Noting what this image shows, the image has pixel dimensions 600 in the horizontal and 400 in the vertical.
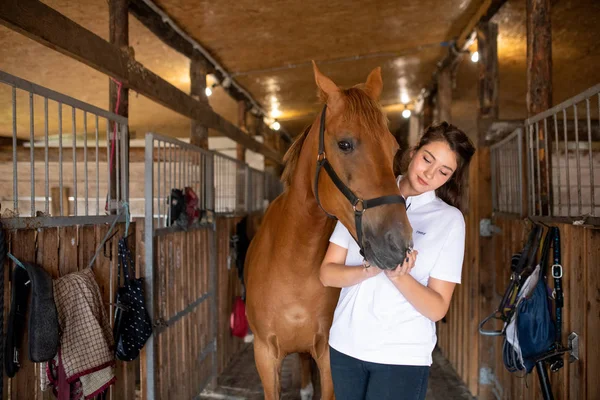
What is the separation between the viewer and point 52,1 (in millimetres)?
2674

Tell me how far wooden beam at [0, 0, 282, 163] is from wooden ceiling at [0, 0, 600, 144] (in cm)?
81

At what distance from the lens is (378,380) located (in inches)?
48.1

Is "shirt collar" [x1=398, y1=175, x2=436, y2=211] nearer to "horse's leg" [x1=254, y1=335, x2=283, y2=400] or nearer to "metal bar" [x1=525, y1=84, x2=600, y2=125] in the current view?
"metal bar" [x1=525, y1=84, x2=600, y2=125]

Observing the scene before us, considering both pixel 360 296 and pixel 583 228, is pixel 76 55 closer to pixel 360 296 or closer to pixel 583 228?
pixel 360 296

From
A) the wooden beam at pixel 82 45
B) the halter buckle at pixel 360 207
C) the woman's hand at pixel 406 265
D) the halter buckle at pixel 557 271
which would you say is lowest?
the halter buckle at pixel 557 271

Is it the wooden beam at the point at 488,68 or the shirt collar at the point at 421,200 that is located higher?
the wooden beam at the point at 488,68

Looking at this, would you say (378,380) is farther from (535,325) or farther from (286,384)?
(286,384)

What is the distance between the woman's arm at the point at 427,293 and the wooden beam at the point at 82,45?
1.50m

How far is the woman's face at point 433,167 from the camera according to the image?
4.35 feet

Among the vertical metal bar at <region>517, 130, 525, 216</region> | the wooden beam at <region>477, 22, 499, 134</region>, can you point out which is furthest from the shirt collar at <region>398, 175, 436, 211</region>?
the wooden beam at <region>477, 22, 499, 134</region>

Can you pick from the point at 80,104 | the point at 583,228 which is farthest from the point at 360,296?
the point at 80,104

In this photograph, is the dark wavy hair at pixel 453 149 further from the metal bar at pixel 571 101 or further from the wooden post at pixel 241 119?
the wooden post at pixel 241 119

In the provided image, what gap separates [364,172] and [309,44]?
3.19 meters

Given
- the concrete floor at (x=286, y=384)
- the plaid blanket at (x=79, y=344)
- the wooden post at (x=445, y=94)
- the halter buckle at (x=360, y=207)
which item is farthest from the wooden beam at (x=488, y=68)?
the plaid blanket at (x=79, y=344)
